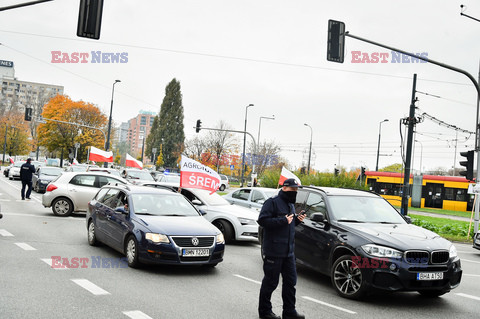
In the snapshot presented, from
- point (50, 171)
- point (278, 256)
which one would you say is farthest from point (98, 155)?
point (278, 256)

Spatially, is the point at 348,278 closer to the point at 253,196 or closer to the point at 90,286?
the point at 90,286

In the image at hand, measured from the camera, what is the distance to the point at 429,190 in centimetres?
4025

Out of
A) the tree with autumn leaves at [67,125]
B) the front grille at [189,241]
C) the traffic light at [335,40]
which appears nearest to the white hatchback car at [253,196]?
the traffic light at [335,40]

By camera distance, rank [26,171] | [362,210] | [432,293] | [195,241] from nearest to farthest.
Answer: [432,293]
[195,241]
[362,210]
[26,171]

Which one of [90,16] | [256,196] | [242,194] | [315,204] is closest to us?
[315,204]

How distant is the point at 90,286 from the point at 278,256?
9.76ft

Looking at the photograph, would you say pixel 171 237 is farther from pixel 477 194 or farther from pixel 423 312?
pixel 477 194

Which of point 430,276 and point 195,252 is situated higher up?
point 430,276

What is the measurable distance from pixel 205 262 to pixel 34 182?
22198mm

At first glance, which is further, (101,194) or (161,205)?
(101,194)

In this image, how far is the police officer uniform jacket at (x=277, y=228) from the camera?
5.67 m

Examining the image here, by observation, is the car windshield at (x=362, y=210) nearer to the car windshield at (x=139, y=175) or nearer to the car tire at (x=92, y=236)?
the car tire at (x=92, y=236)

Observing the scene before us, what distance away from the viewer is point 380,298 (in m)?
7.39

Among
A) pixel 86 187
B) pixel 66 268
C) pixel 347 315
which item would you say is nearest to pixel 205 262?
pixel 66 268
